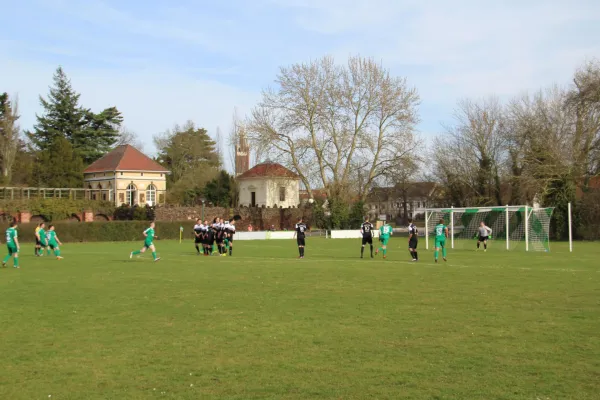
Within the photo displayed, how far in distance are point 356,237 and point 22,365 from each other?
167ft

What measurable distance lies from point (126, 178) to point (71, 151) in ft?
24.5

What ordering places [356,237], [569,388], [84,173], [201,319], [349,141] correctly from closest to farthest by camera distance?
1. [569,388]
2. [201,319]
3. [356,237]
4. [349,141]
5. [84,173]

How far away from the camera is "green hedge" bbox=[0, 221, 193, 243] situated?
4938 cm

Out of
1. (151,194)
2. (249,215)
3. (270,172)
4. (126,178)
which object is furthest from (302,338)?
(151,194)

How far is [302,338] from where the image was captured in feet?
32.4

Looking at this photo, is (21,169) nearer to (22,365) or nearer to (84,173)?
(84,173)

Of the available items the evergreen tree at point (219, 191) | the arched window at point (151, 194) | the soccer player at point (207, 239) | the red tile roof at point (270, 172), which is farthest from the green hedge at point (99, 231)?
the arched window at point (151, 194)

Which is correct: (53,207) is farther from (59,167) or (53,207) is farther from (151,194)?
(151,194)

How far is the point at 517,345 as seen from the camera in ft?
30.3

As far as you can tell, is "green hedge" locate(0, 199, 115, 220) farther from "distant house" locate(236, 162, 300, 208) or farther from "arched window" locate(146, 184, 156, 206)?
"distant house" locate(236, 162, 300, 208)

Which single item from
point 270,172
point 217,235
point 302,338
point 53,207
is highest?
point 270,172

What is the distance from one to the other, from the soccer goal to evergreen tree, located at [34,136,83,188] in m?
47.2

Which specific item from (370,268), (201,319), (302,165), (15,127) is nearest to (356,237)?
(302,165)

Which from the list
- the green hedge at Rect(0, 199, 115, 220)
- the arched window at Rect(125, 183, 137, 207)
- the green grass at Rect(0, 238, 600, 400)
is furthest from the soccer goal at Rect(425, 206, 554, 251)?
the arched window at Rect(125, 183, 137, 207)
